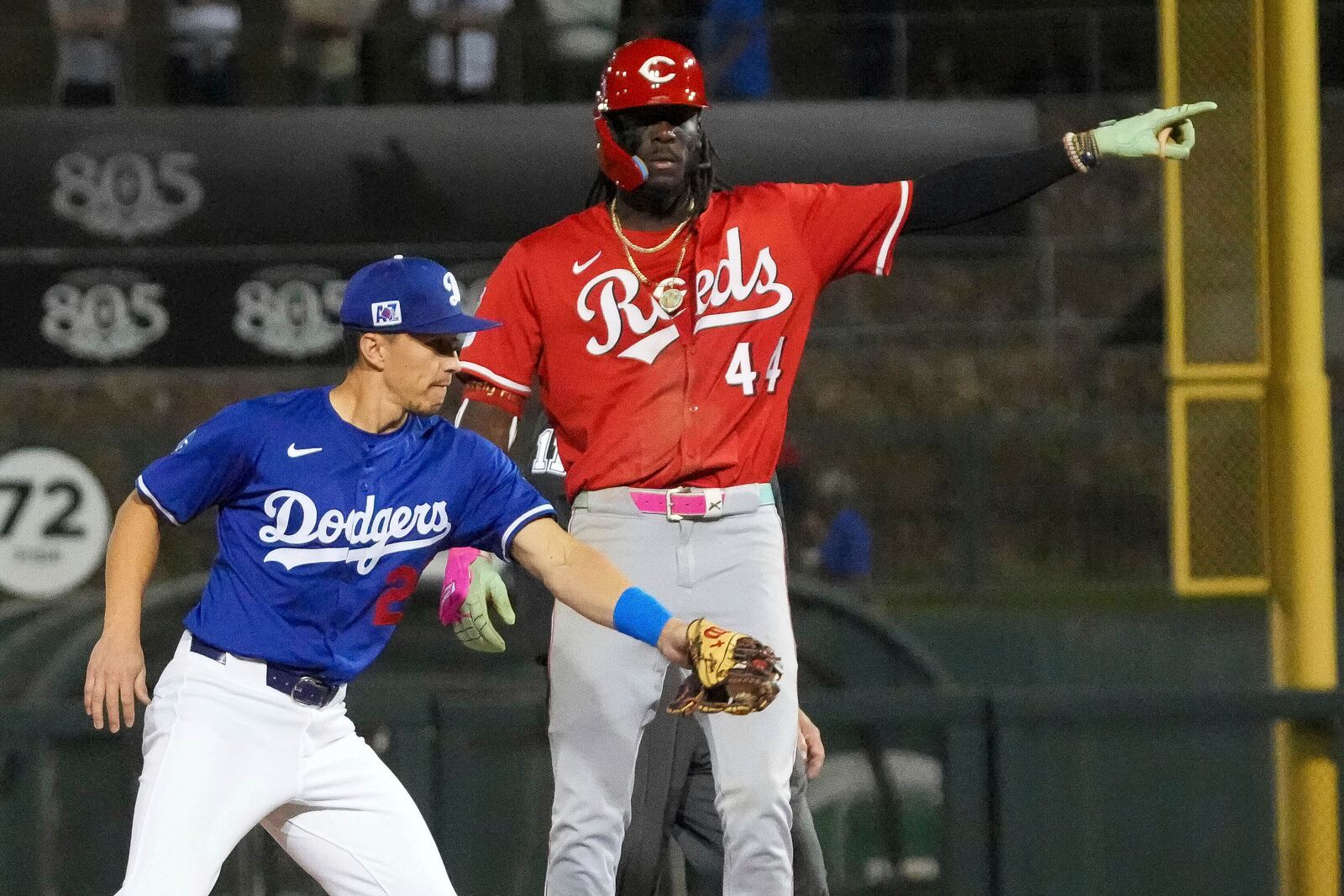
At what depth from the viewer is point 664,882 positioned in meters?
5.14

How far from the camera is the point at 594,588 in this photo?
12.5 ft

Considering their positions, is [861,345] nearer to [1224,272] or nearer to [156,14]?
[156,14]

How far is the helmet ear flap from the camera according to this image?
13.6ft

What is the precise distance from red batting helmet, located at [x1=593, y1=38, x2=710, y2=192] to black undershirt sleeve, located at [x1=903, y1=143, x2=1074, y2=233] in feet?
1.59

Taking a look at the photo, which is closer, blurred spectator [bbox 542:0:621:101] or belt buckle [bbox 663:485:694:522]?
belt buckle [bbox 663:485:694:522]

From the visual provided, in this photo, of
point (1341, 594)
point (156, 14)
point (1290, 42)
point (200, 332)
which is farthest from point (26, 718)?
point (156, 14)

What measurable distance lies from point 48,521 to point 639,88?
5860mm

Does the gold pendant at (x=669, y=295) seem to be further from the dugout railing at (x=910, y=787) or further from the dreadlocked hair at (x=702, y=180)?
the dugout railing at (x=910, y=787)

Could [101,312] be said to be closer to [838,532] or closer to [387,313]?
[838,532]

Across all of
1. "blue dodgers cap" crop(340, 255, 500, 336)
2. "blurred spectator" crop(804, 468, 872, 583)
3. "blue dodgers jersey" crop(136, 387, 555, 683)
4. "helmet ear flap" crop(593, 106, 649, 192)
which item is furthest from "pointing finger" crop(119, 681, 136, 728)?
"blurred spectator" crop(804, 468, 872, 583)

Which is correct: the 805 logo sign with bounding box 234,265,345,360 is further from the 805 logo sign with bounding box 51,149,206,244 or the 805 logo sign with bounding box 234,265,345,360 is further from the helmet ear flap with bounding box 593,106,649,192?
A: the helmet ear flap with bounding box 593,106,649,192

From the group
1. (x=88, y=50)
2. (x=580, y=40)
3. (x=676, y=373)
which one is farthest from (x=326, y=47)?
(x=676, y=373)

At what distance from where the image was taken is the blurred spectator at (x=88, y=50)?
902 centimetres

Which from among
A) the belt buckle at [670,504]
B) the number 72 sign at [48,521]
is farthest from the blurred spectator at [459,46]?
the belt buckle at [670,504]
